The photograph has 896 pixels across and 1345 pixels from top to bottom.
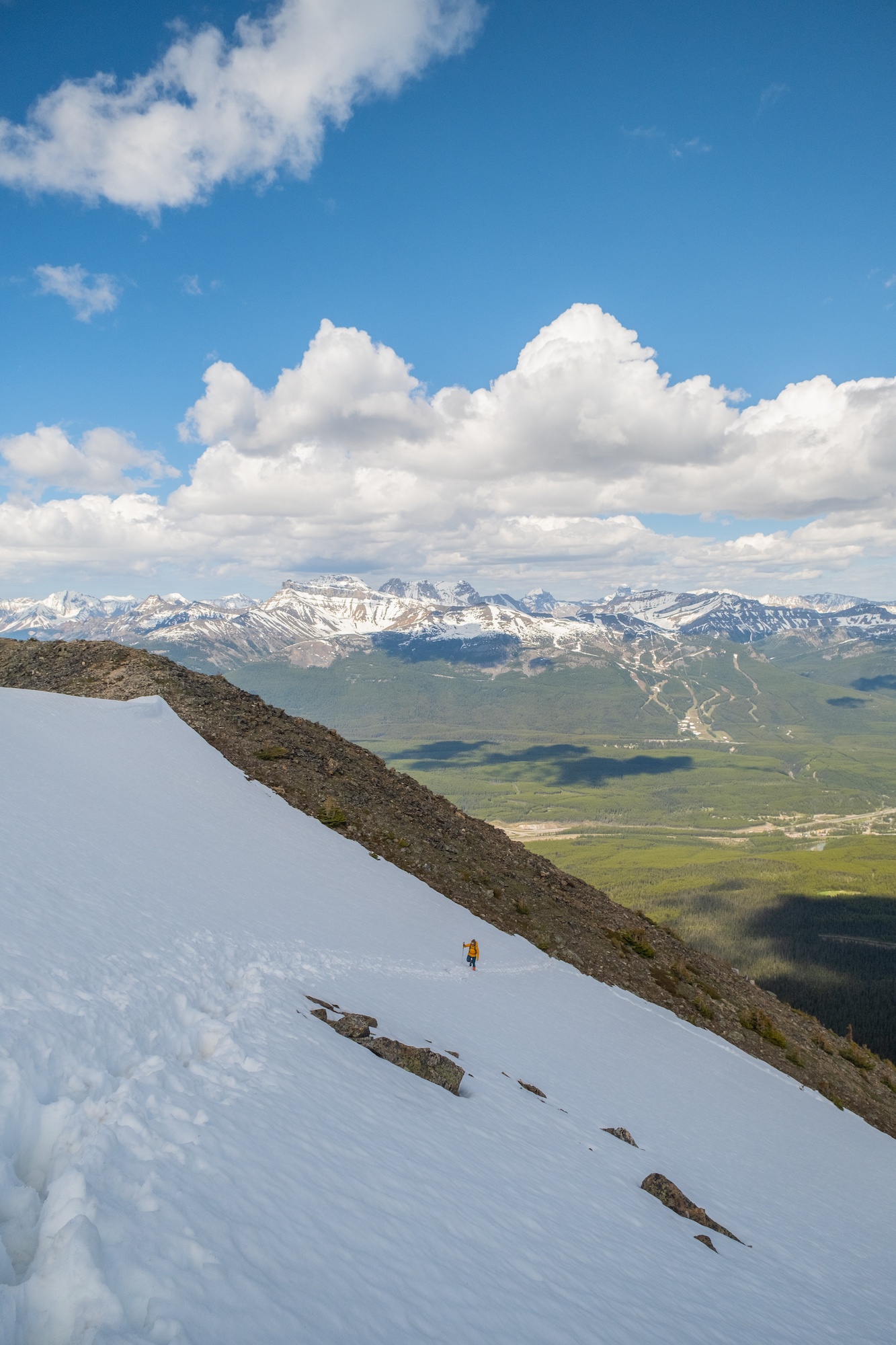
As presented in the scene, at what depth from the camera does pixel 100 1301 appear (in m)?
3.92

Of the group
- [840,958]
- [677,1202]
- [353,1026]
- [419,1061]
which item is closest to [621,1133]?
[677,1202]

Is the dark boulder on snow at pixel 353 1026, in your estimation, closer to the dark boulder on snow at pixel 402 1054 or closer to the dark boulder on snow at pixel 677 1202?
the dark boulder on snow at pixel 402 1054

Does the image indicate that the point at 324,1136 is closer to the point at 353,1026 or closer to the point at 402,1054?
the point at 353,1026

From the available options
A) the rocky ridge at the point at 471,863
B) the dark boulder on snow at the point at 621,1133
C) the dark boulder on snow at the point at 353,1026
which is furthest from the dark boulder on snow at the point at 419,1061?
Answer: the rocky ridge at the point at 471,863

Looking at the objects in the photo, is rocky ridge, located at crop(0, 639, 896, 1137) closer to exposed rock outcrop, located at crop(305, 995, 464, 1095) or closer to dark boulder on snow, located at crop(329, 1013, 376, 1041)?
dark boulder on snow, located at crop(329, 1013, 376, 1041)

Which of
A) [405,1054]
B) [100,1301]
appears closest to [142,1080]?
[100,1301]

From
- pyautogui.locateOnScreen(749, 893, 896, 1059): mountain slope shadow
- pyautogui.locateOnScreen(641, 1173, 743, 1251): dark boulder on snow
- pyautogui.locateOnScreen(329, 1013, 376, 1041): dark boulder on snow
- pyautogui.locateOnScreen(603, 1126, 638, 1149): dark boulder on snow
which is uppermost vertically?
pyautogui.locateOnScreen(329, 1013, 376, 1041): dark boulder on snow

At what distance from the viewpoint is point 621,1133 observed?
13719 millimetres

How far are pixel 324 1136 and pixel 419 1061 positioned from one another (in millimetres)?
4550

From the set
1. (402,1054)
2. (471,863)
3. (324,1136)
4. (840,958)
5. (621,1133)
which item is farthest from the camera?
(840,958)

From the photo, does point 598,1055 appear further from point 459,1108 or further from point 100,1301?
point 100,1301

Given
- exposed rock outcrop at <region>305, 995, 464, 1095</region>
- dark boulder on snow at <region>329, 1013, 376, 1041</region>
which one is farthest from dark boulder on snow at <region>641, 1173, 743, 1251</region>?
dark boulder on snow at <region>329, 1013, 376, 1041</region>

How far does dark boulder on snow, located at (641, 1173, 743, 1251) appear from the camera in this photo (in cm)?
1130

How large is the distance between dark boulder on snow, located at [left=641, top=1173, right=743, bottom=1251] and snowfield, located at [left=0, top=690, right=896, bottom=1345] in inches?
13.7
